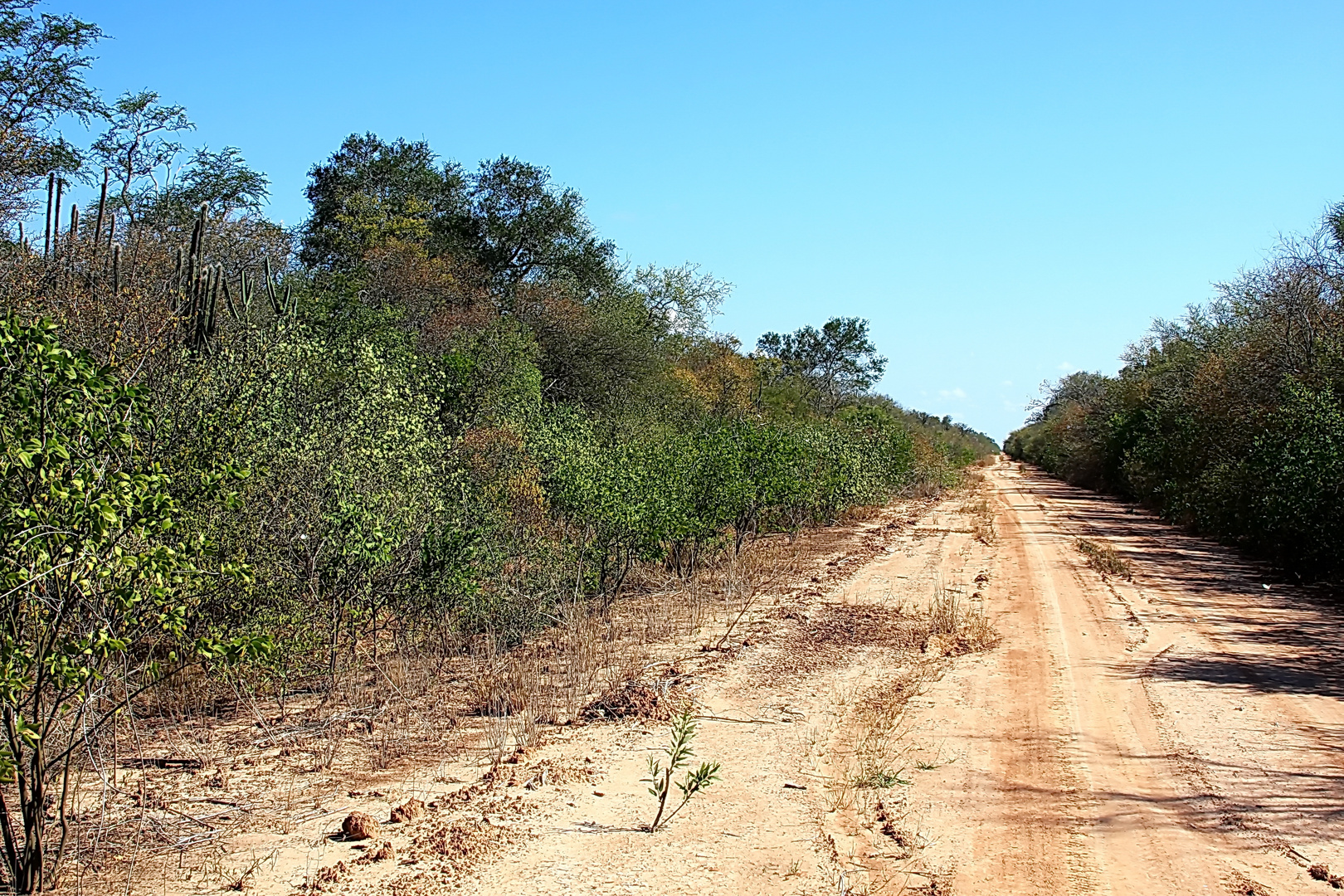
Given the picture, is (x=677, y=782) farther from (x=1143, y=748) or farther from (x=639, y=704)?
(x=1143, y=748)

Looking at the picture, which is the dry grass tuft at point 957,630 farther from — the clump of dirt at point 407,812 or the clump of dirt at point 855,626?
the clump of dirt at point 407,812

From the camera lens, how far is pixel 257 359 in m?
9.30

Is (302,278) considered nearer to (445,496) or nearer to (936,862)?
(445,496)

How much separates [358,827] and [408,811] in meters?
0.39

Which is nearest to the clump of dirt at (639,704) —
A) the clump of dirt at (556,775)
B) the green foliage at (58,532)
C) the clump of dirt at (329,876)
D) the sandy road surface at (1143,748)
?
the clump of dirt at (556,775)

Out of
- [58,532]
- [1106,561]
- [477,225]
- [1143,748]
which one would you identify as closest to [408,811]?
[58,532]

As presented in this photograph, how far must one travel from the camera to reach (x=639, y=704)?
8.30 m

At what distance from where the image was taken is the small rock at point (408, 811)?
5875mm

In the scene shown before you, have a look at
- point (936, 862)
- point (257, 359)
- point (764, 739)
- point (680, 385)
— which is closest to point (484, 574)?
point (257, 359)

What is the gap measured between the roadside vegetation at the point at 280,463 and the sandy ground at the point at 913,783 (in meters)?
1.48

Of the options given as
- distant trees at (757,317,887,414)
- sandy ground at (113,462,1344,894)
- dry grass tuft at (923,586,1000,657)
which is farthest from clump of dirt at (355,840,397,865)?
distant trees at (757,317,887,414)

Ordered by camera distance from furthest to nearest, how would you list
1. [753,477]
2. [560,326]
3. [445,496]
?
1. [560,326]
2. [753,477]
3. [445,496]

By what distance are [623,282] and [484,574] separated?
2639 centimetres

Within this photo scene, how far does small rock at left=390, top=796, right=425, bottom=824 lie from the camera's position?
231 inches
